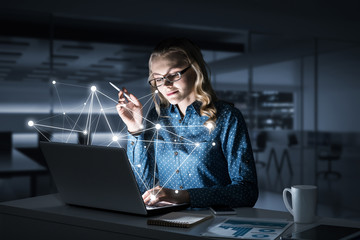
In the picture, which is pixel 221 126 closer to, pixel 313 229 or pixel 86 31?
pixel 313 229

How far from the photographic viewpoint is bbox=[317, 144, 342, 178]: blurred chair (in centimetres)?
592

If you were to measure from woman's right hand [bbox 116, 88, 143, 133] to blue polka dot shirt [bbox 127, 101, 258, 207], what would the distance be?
0.38ft

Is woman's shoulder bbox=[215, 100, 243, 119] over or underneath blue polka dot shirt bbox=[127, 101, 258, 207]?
over

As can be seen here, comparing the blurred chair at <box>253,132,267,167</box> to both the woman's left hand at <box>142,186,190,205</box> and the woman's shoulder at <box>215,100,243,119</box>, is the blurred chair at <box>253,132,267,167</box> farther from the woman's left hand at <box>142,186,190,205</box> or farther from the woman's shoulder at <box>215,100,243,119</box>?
the woman's left hand at <box>142,186,190,205</box>

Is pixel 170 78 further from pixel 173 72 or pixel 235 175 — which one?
pixel 235 175

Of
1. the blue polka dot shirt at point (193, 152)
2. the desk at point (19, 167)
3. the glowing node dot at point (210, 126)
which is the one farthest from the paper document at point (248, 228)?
the desk at point (19, 167)

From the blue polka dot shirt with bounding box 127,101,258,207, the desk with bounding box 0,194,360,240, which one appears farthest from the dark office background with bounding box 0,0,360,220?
the desk with bounding box 0,194,360,240

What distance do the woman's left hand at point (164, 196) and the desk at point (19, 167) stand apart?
2.46 metres

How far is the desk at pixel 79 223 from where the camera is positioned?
137 cm

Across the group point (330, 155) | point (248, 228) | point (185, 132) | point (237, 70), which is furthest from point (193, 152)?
point (330, 155)

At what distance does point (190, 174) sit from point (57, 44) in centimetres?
306

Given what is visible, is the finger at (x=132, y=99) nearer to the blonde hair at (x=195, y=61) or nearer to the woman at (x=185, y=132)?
the woman at (x=185, y=132)

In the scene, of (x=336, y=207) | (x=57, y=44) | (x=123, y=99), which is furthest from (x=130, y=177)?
(x=336, y=207)

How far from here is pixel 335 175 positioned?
5934mm
